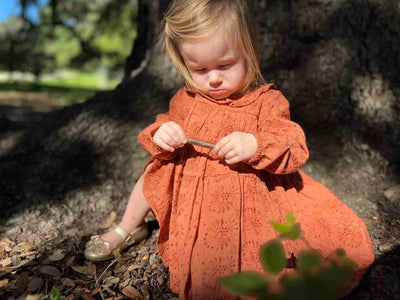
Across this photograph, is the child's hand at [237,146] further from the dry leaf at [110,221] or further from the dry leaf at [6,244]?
the dry leaf at [6,244]

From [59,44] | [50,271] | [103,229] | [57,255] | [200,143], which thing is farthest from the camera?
[59,44]

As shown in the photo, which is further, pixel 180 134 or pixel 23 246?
pixel 23 246

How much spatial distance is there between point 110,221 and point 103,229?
0.08 meters

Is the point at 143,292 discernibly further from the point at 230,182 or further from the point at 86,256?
the point at 230,182

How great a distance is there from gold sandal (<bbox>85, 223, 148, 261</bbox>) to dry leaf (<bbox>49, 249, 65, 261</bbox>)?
149 mm

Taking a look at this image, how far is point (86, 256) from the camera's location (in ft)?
6.84

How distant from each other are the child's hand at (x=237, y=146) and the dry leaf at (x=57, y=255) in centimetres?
112

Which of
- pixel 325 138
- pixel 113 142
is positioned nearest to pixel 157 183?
pixel 113 142

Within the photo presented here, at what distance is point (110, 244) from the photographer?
2.12 metres

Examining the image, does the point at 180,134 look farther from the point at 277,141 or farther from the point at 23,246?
the point at 23,246

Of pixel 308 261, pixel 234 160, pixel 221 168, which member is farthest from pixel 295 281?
pixel 221 168

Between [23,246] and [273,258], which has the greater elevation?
[273,258]

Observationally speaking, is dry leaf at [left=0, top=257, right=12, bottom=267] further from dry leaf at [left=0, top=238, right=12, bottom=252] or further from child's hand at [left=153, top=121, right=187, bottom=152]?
child's hand at [left=153, top=121, right=187, bottom=152]

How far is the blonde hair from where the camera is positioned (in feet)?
5.83
